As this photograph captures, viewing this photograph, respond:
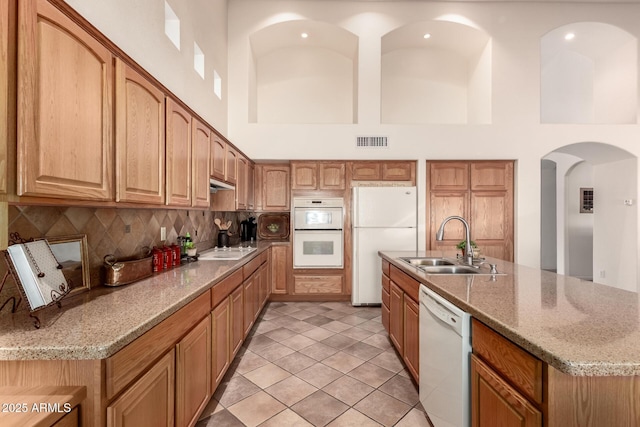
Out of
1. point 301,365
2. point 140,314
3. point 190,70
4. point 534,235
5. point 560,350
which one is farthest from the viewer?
point 534,235

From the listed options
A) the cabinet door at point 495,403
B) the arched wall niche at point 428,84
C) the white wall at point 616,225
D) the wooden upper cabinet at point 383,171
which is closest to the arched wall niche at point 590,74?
the white wall at point 616,225

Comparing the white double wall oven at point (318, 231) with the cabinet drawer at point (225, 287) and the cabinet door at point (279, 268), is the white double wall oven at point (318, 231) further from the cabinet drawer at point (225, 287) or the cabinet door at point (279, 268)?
the cabinet drawer at point (225, 287)

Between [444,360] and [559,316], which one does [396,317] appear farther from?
[559,316]

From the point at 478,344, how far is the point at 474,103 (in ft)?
15.0

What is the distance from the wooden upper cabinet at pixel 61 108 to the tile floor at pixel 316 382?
1.61 meters

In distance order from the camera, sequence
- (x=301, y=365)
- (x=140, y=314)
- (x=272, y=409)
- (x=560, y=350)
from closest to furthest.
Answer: (x=560, y=350) < (x=140, y=314) < (x=272, y=409) < (x=301, y=365)

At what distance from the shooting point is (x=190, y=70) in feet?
9.14

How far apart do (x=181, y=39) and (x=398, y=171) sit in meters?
3.07

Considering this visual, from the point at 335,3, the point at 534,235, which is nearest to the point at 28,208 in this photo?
the point at 335,3

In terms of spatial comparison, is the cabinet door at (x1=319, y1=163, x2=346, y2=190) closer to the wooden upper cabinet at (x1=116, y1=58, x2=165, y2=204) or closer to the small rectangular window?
the wooden upper cabinet at (x1=116, y1=58, x2=165, y2=204)

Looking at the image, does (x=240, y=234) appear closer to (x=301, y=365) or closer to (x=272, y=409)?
(x=301, y=365)

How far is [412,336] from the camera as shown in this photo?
6.76ft

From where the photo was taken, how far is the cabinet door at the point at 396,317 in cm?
234

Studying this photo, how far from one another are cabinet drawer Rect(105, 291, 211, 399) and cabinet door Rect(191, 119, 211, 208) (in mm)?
943
